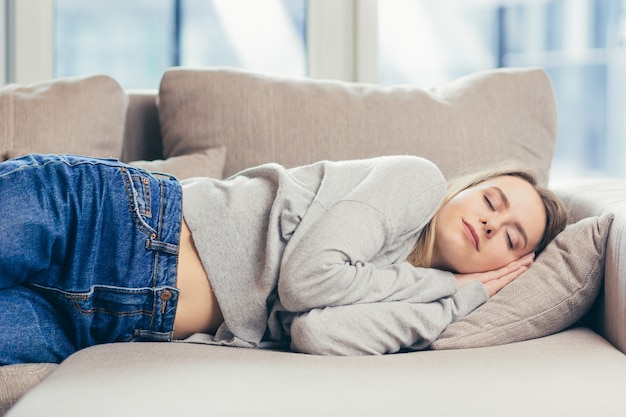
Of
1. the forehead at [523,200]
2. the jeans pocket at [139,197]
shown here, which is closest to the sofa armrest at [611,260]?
the forehead at [523,200]

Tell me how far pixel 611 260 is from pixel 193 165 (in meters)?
0.92

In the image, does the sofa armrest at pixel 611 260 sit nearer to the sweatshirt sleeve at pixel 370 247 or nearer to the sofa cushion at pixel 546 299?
the sofa cushion at pixel 546 299

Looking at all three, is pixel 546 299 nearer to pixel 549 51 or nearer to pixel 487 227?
pixel 487 227

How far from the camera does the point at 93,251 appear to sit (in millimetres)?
1314

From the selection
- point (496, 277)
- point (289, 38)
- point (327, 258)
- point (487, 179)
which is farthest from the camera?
point (289, 38)

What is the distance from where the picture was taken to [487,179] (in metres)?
1.62

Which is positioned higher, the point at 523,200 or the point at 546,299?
the point at 523,200

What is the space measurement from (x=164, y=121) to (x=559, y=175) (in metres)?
2.00

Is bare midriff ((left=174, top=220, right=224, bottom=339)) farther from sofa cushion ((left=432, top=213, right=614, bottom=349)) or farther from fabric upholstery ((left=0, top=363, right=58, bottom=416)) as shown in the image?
sofa cushion ((left=432, top=213, right=614, bottom=349))

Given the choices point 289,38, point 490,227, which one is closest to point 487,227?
point 490,227

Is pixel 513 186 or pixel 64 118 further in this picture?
pixel 64 118

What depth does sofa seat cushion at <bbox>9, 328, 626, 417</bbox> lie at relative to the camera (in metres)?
0.98

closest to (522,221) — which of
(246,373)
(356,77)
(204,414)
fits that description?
(246,373)

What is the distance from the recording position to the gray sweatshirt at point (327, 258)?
51.4 inches
